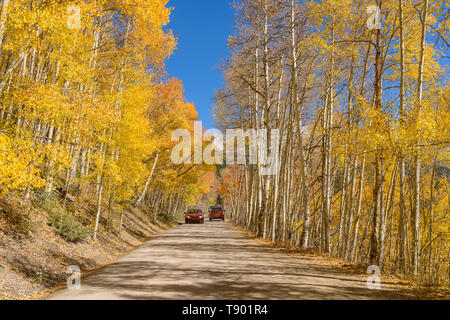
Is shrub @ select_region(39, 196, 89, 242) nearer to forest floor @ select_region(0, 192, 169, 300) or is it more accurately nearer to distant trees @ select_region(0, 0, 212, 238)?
forest floor @ select_region(0, 192, 169, 300)

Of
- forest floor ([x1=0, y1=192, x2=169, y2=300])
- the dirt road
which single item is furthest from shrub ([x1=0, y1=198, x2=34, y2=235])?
the dirt road

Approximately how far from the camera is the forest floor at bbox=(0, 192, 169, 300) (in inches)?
279

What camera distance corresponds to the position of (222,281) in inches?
283

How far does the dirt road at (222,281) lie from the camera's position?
604cm

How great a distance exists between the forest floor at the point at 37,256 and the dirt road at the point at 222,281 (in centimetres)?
86

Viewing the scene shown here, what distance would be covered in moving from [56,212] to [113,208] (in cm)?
757

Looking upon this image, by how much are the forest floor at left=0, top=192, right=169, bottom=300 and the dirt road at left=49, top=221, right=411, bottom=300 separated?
0.86 meters

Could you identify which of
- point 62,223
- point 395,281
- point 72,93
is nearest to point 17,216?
point 62,223

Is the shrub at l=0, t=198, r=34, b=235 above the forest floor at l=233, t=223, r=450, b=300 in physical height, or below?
above

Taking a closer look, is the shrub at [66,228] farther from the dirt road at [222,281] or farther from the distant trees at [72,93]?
the dirt road at [222,281]

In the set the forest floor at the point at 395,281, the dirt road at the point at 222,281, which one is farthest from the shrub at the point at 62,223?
the forest floor at the point at 395,281
